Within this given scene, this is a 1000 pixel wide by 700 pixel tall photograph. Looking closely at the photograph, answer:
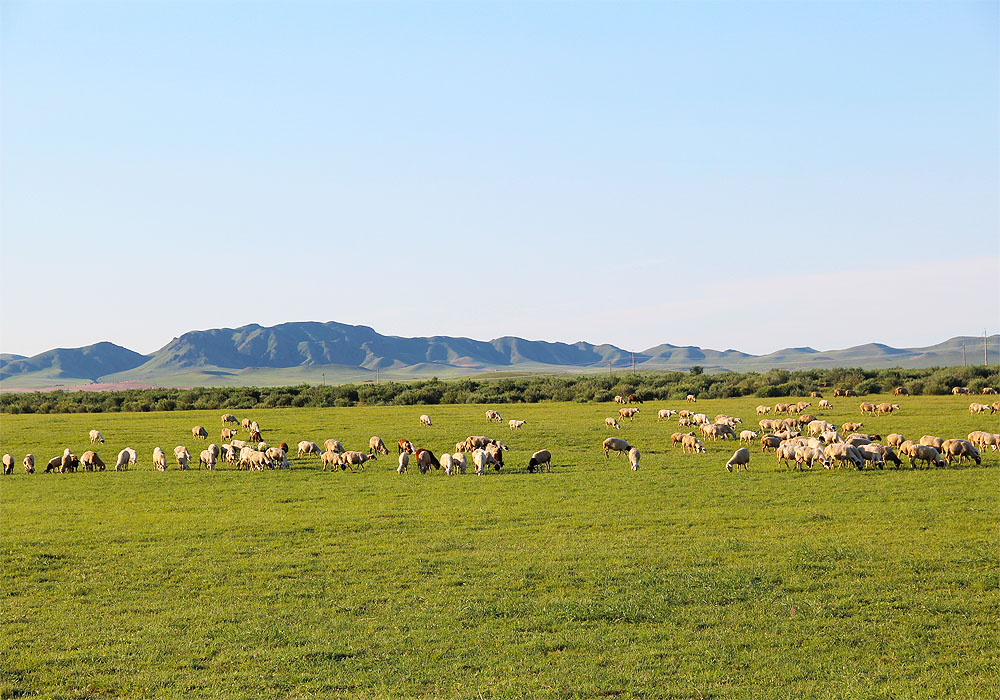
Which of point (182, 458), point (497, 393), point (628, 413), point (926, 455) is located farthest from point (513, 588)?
point (497, 393)

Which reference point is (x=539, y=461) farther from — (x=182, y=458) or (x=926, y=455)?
(x=182, y=458)

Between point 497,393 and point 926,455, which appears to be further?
point 497,393

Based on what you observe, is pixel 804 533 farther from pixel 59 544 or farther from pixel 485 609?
pixel 59 544

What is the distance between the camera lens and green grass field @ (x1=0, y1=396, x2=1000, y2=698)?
33.6 feet

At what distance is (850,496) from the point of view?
2178 cm

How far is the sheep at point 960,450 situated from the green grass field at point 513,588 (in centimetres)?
130

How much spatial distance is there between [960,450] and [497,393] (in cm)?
5114

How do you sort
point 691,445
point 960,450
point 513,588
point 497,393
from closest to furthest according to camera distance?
point 513,588
point 960,450
point 691,445
point 497,393

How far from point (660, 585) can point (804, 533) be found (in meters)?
5.48

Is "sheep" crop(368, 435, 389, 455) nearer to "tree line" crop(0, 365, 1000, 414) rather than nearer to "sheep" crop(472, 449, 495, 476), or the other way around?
"sheep" crop(472, 449, 495, 476)

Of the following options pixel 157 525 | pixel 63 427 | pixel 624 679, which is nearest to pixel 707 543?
pixel 624 679

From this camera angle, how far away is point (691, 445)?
32469mm

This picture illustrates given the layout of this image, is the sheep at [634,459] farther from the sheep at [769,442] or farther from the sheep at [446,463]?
the sheep at [769,442]

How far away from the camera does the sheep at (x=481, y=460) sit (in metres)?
28.2
